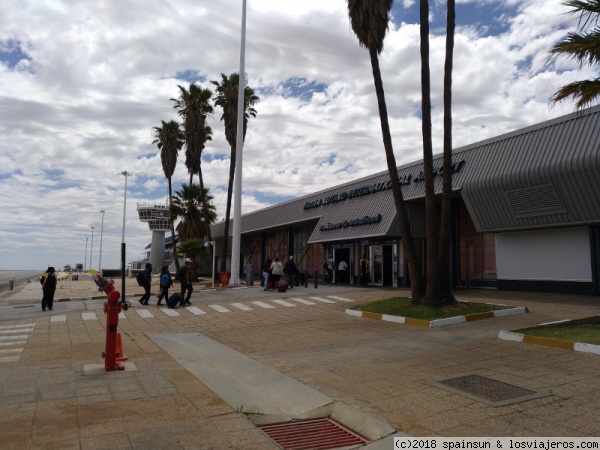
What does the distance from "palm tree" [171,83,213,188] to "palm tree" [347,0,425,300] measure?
81.0 ft

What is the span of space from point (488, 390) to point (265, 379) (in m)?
3.27

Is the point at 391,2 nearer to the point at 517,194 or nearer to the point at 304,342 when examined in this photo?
the point at 517,194

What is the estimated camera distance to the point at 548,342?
→ 938 centimetres

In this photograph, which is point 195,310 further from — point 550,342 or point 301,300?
point 550,342

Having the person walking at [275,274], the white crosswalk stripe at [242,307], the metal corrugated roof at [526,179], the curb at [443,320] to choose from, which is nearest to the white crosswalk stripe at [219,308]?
the white crosswalk stripe at [242,307]

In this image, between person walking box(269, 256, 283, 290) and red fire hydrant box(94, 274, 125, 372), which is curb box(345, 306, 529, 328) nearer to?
red fire hydrant box(94, 274, 125, 372)

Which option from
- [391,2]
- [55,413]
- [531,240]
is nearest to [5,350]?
[55,413]

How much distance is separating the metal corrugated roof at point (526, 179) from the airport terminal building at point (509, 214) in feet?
0.12

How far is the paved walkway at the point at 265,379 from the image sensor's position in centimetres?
542

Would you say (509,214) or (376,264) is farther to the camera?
(376,264)

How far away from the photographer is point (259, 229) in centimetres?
4262

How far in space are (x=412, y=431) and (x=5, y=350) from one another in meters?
8.72

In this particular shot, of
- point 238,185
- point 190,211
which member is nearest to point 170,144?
point 190,211

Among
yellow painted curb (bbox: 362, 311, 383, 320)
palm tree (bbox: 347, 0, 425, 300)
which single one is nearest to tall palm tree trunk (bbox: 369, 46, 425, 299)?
palm tree (bbox: 347, 0, 425, 300)
